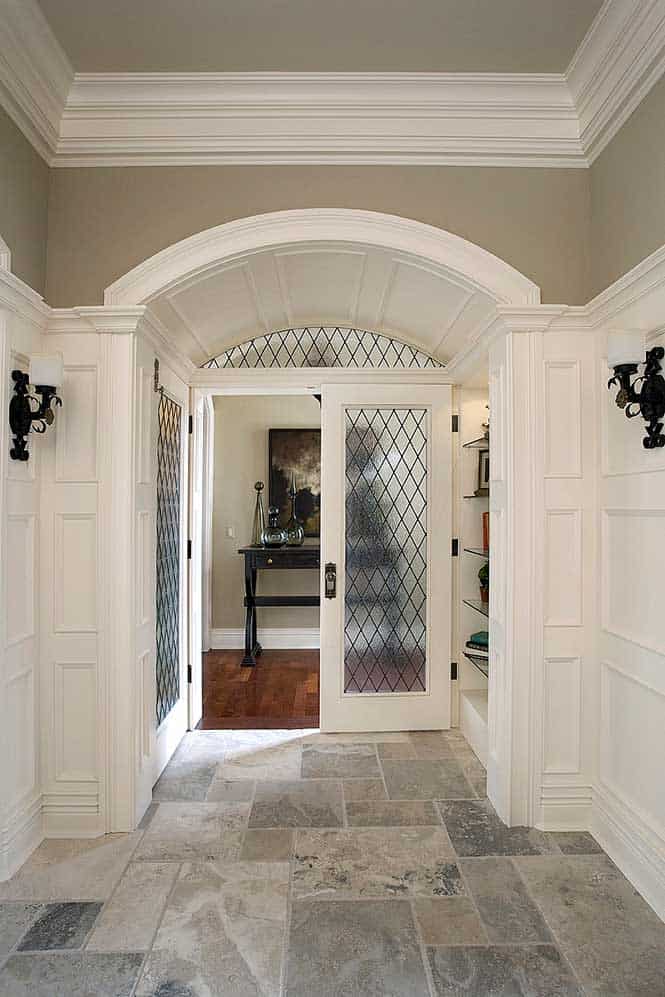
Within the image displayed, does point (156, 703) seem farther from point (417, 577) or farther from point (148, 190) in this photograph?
point (148, 190)

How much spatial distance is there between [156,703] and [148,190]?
93.8 inches

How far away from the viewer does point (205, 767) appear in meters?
3.49

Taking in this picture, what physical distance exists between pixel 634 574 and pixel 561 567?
0.37 m

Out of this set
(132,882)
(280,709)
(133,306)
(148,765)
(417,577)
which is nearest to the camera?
(132,882)

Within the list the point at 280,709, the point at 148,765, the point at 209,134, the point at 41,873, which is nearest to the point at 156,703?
the point at 148,765

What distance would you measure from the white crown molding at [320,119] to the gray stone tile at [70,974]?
9.47ft

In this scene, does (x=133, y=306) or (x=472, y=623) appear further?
(x=472, y=623)

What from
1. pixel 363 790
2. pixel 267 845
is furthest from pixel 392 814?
pixel 267 845

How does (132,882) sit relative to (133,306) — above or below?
below

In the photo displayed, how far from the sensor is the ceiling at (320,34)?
7.74 feet

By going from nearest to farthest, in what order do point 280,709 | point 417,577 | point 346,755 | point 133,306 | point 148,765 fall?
point 133,306
point 148,765
point 346,755
point 417,577
point 280,709

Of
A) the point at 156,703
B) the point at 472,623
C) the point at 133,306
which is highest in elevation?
the point at 133,306

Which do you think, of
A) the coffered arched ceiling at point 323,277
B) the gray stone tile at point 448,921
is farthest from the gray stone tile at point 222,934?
the coffered arched ceiling at point 323,277

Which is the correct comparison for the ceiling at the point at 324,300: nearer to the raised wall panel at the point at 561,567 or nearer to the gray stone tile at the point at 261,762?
the raised wall panel at the point at 561,567
